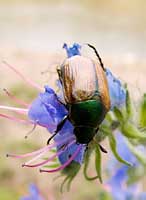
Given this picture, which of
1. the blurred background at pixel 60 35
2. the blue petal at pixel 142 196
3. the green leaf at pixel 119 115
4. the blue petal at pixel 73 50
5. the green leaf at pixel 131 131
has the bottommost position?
the blurred background at pixel 60 35

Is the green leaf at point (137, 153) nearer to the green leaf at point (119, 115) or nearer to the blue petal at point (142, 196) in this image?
the green leaf at point (119, 115)

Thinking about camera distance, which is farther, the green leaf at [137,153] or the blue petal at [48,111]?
the green leaf at [137,153]

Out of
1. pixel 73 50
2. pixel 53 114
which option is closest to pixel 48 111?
pixel 53 114

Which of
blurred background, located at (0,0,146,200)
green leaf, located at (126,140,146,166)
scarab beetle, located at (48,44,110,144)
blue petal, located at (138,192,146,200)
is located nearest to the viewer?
scarab beetle, located at (48,44,110,144)

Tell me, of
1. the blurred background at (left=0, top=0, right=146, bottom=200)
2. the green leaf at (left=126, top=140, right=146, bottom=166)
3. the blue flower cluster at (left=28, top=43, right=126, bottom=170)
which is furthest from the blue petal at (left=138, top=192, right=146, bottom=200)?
the blurred background at (left=0, top=0, right=146, bottom=200)


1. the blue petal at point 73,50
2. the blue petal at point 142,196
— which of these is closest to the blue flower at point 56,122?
the blue petal at point 73,50

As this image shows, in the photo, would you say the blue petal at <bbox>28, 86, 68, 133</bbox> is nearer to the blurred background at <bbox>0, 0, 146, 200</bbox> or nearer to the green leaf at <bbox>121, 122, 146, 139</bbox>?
the green leaf at <bbox>121, 122, 146, 139</bbox>
